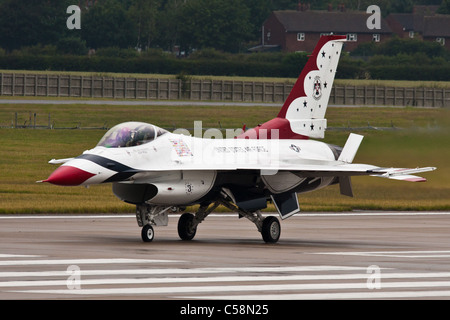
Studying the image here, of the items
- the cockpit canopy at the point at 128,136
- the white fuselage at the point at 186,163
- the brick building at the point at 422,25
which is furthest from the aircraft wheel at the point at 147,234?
the brick building at the point at 422,25

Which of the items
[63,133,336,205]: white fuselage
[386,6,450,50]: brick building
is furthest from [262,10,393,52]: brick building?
[63,133,336,205]: white fuselage

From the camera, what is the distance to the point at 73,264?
65.4 feet

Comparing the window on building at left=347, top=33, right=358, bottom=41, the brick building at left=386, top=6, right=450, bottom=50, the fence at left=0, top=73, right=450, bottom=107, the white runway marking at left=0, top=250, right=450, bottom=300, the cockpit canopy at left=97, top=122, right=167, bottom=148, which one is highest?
the brick building at left=386, top=6, right=450, bottom=50

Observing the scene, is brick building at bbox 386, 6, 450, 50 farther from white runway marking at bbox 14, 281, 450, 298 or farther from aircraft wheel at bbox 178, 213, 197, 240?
white runway marking at bbox 14, 281, 450, 298

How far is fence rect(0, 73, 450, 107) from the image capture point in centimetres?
9038

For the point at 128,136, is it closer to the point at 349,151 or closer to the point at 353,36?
the point at 349,151

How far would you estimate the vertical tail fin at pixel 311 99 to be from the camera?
1117 inches

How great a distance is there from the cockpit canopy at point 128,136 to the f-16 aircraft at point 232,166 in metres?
0.02

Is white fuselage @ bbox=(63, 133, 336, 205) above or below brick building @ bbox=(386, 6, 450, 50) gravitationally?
below

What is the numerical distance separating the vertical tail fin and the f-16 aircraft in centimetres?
3

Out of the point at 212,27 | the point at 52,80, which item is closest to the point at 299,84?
the point at 52,80

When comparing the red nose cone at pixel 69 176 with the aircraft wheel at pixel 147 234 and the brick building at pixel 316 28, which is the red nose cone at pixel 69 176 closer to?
the aircraft wheel at pixel 147 234

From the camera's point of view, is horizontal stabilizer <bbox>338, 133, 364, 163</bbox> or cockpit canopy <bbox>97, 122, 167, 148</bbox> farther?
horizontal stabilizer <bbox>338, 133, 364, 163</bbox>

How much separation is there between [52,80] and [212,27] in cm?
4596
